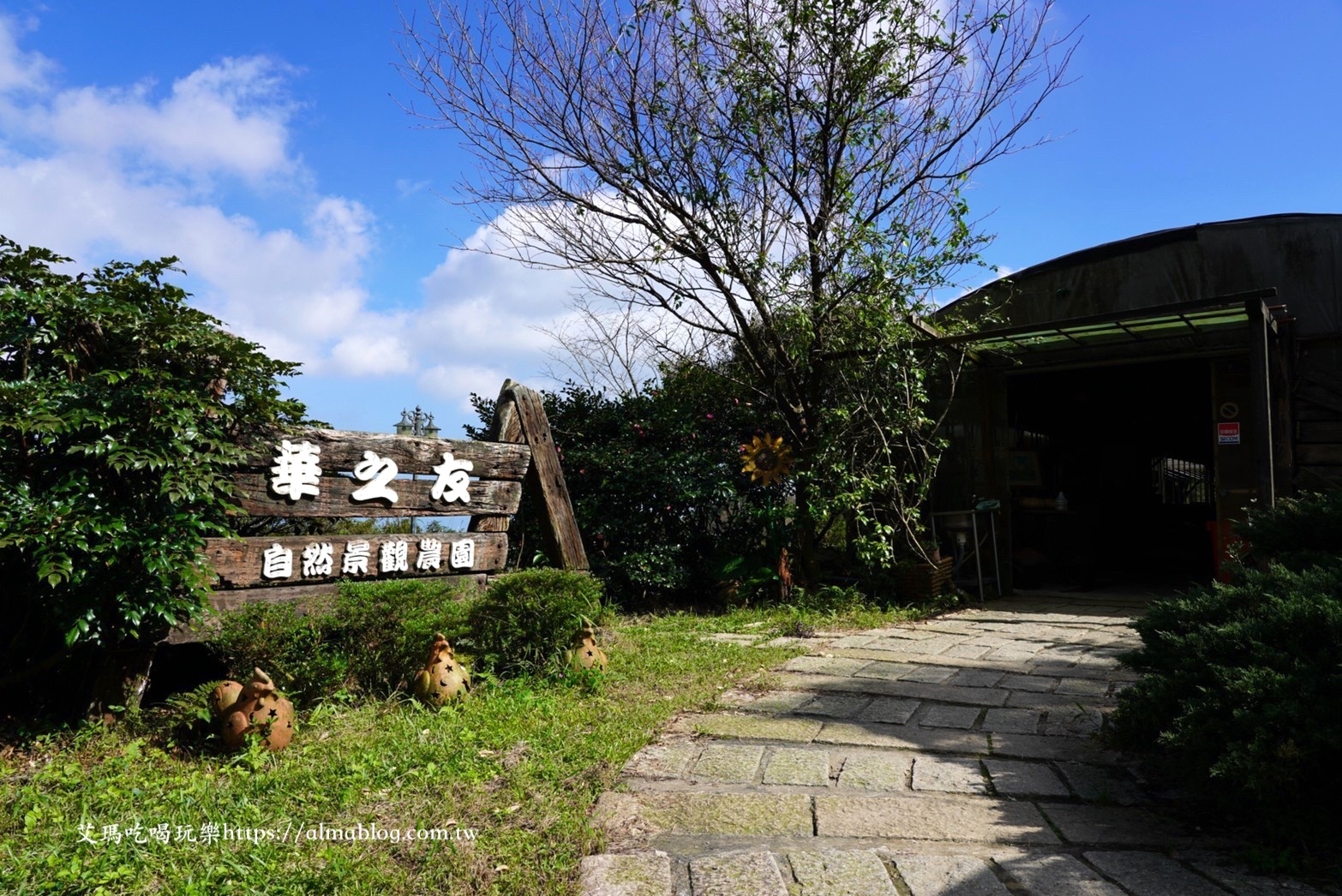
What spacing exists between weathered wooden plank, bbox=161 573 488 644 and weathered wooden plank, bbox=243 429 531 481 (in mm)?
725

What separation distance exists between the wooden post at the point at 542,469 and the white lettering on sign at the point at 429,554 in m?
1.01

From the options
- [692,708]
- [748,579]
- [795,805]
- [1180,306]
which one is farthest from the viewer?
[748,579]

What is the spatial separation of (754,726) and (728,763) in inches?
22.0

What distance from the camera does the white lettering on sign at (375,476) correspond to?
5.32 metres

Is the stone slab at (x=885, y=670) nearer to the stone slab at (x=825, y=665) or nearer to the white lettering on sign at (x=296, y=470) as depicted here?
the stone slab at (x=825, y=665)

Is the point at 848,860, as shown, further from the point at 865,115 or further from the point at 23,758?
the point at 865,115

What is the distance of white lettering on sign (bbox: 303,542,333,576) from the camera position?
505cm

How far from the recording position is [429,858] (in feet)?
9.11

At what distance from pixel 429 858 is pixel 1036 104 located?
808cm

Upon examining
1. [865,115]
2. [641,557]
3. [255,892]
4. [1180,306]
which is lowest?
[255,892]

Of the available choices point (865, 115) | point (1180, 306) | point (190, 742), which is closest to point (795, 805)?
point (190, 742)

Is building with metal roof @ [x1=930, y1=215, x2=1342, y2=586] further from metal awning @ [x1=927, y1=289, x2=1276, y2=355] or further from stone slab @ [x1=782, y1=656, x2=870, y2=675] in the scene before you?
stone slab @ [x1=782, y1=656, x2=870, y2=675]

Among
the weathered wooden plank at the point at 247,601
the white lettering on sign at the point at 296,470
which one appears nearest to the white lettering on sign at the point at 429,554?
the weathered wooden plank at the point at 247,601

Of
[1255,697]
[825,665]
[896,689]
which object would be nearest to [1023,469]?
[825,665]
